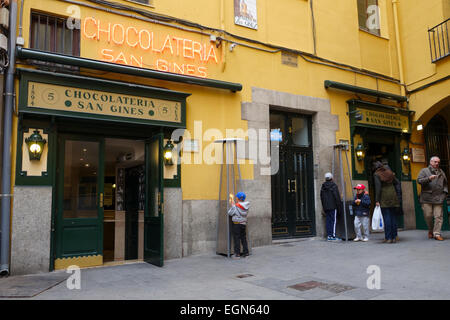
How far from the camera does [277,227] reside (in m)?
9.58

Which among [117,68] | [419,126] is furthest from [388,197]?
[117,68]

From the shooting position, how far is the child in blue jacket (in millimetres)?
9336

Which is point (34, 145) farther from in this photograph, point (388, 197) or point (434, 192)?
point (434, 192)

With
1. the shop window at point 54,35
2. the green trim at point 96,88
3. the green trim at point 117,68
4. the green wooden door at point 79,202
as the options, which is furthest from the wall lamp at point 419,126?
the shop window at point 54,35

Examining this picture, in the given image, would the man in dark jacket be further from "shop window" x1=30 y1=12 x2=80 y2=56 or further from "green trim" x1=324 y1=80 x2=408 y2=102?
"shop window" x1=30 y1=12 x2=80 y2=56

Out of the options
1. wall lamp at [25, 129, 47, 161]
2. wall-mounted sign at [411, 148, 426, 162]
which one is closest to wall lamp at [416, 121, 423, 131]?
wall-mounted sign at [411, 148, 426, 162]

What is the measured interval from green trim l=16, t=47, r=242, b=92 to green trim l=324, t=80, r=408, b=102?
119 inches

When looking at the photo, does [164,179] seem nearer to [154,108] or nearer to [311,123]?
[154,108]

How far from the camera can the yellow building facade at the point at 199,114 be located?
22.1ft

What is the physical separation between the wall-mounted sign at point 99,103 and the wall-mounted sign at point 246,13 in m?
3.01

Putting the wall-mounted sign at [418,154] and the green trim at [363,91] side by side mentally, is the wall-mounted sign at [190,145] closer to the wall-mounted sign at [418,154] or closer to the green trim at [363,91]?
the green trim at [363,91]

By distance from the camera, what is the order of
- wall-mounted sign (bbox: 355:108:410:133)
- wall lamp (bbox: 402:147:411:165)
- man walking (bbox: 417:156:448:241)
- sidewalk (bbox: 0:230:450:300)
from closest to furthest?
sidewalk (bbox: 0:230:450:300) < man walking (bbox: 417:156:448:241) < wall-mounted sign (bbox: 355:108:410:133) < wall lamp (bbox: 402:147:411:165)

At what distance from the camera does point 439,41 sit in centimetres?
1105
